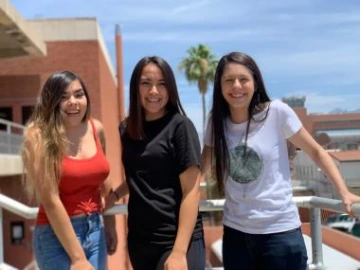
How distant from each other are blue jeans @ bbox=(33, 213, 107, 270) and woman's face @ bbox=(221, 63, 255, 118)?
2.74 feet

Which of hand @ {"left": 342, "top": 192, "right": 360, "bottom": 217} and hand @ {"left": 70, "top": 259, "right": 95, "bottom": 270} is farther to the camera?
hand @ {"left": 342, "top": 192, "right": 360, "bottom": 217}

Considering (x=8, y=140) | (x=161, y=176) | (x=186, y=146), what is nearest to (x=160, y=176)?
(x=161, y=176)

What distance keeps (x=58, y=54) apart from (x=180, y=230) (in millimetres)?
21602

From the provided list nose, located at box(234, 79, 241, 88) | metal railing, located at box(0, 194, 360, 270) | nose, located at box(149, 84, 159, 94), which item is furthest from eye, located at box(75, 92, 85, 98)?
metal railing, located at box(0, 194, 360, 270)

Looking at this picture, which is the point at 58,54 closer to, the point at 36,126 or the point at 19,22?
the point at 19,22

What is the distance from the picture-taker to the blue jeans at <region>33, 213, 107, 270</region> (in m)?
2.53

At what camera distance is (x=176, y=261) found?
2.36m

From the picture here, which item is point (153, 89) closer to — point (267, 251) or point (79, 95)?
point (79, 95)

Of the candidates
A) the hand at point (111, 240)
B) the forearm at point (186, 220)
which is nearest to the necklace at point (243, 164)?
the forearm at point (186, 220)

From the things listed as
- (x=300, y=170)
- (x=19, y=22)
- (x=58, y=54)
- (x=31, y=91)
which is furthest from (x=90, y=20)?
(x=300, y=170)

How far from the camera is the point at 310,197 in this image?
125 inches

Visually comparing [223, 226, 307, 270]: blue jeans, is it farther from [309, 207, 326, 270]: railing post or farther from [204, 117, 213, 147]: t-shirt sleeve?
[309, 207, 326, 270]: railing post

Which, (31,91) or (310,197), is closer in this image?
(310,197)

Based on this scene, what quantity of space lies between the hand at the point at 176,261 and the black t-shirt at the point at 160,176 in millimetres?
79
